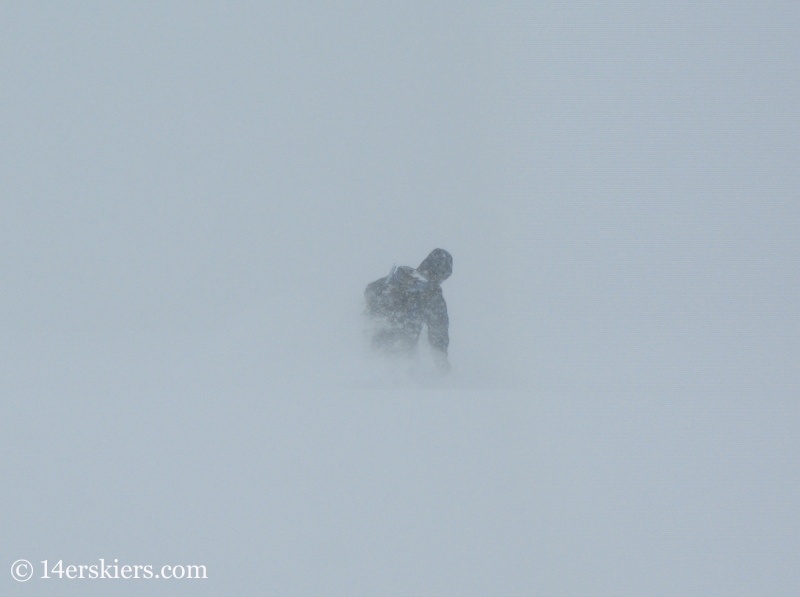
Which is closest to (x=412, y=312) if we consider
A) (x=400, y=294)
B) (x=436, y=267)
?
(x=400, y=294)

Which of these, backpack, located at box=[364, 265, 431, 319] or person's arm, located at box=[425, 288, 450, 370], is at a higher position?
backpack, located at box=[364, 265, 431, 319]

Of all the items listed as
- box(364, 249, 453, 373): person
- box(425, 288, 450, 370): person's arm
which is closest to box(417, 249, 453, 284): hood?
box(364, 249, 453, 373): person

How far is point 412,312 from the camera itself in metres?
4.30

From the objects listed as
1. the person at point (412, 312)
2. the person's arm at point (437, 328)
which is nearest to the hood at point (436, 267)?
the person at point (412, 312)

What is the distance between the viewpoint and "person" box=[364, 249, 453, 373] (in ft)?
14.1

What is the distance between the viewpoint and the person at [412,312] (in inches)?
169

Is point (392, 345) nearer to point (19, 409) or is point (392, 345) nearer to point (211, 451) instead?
point (211, 451)

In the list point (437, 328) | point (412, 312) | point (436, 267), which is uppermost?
point (436, 267)

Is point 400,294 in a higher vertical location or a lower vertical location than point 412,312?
higher

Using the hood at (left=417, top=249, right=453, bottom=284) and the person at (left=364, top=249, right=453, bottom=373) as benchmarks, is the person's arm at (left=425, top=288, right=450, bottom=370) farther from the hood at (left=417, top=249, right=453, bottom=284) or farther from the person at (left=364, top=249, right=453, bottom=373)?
the hood at (left=417, top=249, right=453, bottom=284)

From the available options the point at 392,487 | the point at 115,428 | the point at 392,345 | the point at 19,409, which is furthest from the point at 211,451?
the point at 392,345

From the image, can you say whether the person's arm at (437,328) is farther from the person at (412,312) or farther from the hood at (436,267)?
the hood at (436,267)

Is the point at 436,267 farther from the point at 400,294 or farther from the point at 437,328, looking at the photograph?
the point at 437,328

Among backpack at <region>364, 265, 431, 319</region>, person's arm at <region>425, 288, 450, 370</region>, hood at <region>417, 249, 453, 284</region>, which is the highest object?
hood at <region>417, 249, 453, 284</region>
